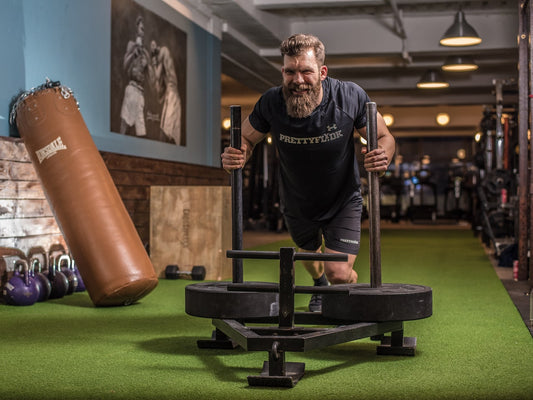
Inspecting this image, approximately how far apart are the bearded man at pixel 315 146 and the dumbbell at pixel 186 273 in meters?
2.43

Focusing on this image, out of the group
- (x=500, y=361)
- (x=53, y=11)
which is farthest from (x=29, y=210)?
(x=500, y=361)

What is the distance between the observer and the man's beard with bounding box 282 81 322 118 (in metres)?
3.33

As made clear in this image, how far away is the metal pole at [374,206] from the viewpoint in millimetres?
3162

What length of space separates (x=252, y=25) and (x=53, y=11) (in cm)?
474

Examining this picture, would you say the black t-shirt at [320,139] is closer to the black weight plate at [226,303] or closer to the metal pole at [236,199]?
the metal pole at [236,199]

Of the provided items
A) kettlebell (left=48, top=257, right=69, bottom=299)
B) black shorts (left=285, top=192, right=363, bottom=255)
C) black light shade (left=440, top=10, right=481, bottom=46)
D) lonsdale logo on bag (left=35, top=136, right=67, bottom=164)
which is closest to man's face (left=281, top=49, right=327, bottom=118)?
black shorts (left=285, top=192, right=363, bottom=255)

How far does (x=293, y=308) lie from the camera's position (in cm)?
294

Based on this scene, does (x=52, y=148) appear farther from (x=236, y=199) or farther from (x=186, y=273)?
(x=236, y=199)

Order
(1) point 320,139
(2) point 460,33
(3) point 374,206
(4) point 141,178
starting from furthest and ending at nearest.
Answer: (2) point 460,33 < (4) point 141,178 < (1) point 320,139 < (3) point 374,206

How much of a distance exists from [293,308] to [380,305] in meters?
0.33

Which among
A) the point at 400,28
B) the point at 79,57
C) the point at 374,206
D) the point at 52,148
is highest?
the point at 400,28

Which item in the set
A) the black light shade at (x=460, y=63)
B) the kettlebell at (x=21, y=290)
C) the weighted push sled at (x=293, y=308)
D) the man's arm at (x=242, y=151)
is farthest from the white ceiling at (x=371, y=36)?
the weighted push sled at (x=293, y=308)

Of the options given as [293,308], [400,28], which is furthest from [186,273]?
[400,28]

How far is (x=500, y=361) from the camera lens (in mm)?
3148
